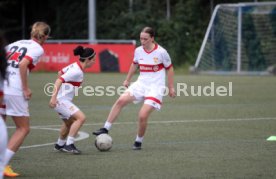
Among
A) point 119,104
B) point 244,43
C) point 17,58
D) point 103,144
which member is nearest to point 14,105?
point 17,58

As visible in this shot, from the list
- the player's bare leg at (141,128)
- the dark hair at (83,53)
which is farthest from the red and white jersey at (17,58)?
the player's bare leg at (141,128)

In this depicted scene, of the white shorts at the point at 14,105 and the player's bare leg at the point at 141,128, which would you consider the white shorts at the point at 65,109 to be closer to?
the player's bare leg at the point at 141,128

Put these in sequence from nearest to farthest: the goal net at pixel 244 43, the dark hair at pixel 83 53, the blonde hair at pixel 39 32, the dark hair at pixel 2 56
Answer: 1. the dark hair at pixel 2 56
2. the blonde hair at pixel 39 32
3. the dark hair at pixel 83 53
4. the goal net at pixel 244 43

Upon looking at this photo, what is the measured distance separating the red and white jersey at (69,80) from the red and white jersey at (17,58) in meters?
1.51

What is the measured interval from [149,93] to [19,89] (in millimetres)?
3227

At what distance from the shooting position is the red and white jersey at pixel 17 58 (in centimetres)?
939

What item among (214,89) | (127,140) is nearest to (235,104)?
(214,89)

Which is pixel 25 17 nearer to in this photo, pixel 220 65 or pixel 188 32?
pixel 188 32

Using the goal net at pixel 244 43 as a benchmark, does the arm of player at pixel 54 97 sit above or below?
above

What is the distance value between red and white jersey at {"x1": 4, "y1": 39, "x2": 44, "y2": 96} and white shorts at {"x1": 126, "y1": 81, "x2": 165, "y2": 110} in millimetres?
2871

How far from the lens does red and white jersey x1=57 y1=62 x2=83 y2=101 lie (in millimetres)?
11164

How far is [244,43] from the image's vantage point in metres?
33.9

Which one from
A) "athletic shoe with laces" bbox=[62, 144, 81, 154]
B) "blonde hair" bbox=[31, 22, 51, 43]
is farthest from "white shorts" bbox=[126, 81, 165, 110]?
"blonde hair" bbox=[31, 22, 51, 43]

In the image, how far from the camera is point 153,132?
46.3 ft
